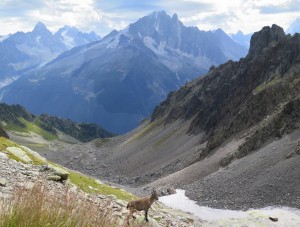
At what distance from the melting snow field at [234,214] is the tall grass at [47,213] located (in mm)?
28679

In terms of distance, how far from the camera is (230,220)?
38250 millimetres

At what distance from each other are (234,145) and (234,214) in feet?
124

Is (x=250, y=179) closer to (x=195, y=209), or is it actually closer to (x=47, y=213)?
(x=195, y=209)

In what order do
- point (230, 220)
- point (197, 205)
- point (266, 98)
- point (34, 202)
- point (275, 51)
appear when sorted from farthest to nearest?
1. point (275, 51)
2. point (266, 98)
3. point (197, 205)
4. point (230, 220)
5. point (34, 202)

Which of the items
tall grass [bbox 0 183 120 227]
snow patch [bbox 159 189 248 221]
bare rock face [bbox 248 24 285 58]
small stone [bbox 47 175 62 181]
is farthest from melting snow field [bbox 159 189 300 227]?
bare rock face [bbox 248 24 285 58]

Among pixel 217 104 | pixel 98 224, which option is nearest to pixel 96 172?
pixel 217 104

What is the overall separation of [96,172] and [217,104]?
2256 inches

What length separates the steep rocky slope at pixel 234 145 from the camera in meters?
66.1

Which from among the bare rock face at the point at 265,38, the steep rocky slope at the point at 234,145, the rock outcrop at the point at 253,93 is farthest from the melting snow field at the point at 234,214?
the bare rock face at the point at 265,38

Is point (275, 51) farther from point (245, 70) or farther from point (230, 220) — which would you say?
point (230, 220)

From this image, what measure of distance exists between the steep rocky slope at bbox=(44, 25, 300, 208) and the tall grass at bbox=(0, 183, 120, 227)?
52.3 m

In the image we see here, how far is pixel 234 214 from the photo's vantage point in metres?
58.1

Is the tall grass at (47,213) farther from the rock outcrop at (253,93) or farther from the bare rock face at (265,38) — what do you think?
the bare rock face at (265,38)

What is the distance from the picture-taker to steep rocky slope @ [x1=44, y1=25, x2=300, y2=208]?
66.1 m
